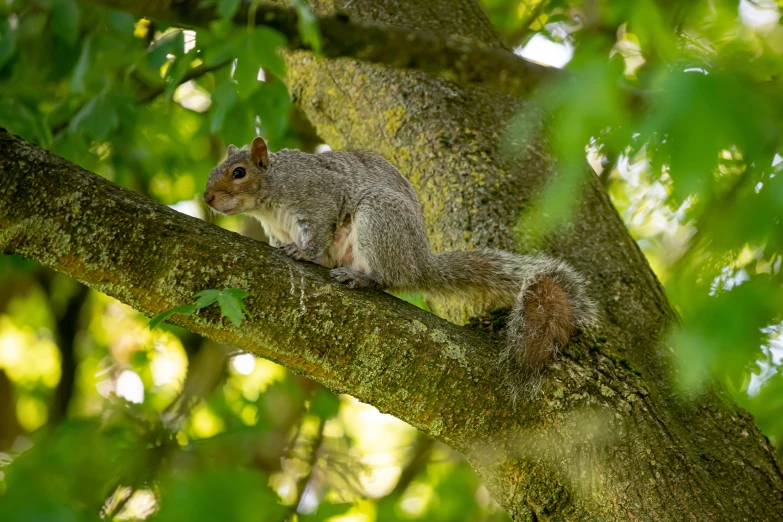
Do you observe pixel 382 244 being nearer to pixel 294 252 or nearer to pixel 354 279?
pixel 354 279

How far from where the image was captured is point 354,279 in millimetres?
2783

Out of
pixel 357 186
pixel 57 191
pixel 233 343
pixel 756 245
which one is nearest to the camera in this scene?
pixel 756 245

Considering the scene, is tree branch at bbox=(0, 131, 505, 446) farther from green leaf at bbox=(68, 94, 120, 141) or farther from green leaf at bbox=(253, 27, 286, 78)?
green leaf at bbox=(68, 94, 120, 141)

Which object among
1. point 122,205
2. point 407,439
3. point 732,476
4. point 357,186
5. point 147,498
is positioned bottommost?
point 407,439

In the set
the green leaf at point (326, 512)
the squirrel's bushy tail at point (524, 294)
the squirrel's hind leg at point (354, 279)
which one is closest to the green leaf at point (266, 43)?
the squirrel's hind leg at point (354, 279)

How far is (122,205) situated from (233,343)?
1.49 ft

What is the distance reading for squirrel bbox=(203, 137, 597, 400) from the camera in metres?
2.34

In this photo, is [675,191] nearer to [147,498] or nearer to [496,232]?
[496,232]

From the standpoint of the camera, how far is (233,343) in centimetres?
207

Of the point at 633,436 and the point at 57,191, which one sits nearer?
the point at 57,191

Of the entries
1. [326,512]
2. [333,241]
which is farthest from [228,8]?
[326,512]

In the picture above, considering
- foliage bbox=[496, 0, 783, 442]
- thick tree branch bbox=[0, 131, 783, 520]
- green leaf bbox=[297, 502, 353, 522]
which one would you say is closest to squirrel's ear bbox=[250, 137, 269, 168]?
thick tree branch bbox=[0, 131, 783, 520]

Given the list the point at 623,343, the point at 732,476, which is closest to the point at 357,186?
the point at 623,343

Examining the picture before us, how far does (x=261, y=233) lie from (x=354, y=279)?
217cm
